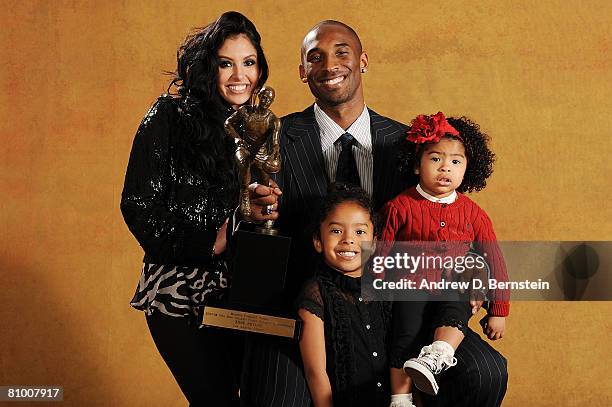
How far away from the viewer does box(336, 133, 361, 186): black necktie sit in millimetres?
3422

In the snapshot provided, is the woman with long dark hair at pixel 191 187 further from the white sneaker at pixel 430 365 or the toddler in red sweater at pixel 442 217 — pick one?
the white sneaker at pixel 430 365

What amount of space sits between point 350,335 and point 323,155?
2.19 ft

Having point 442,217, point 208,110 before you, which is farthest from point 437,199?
point 208,110

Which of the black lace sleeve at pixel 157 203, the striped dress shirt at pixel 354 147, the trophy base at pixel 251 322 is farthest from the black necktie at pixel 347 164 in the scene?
Result: the trophy base at pixel 251 322

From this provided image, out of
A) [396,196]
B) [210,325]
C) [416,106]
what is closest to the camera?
[210,325]

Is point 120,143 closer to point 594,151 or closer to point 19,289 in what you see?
point 19,289

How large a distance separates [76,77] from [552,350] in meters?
2.81

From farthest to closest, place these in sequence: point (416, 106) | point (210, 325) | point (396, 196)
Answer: point (416, 106) → point (396, 196) → point (210, 325)

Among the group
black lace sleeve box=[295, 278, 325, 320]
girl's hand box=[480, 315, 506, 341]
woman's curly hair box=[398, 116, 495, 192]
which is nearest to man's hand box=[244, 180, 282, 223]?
black lace sleeve box=[295, 278, 325, 320]

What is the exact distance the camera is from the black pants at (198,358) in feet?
11.1

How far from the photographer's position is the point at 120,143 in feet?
17.3

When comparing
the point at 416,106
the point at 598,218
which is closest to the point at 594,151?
the point at 598,218

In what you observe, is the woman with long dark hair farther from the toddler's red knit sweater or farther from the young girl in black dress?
the toddler's red knit sweater

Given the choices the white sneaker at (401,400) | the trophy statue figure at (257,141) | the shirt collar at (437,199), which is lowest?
the white sneaker at (401,400)
